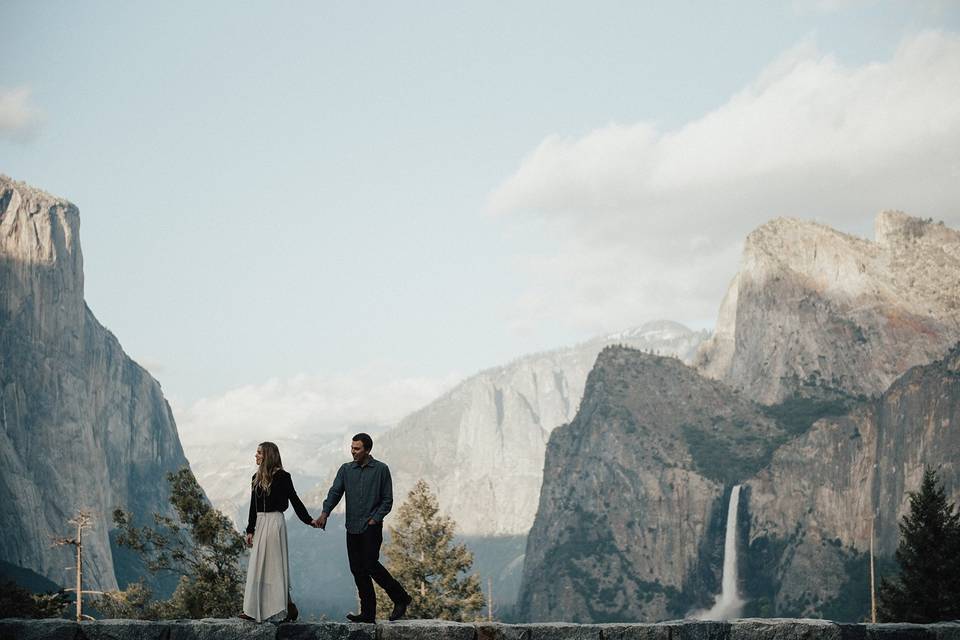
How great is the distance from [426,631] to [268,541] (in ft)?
10.1

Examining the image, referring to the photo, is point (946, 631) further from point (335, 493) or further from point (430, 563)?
point (430, 563)

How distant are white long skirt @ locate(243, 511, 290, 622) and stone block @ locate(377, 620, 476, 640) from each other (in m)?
1.82

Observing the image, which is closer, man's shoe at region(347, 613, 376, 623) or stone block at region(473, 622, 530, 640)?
stone block at region(473, 622, 530, 640)

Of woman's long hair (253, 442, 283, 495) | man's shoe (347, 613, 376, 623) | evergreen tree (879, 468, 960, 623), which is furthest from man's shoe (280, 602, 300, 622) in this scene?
evergreen tree (879, 468, 960, 623)

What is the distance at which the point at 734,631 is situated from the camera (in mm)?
16641

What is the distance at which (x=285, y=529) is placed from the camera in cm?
1869

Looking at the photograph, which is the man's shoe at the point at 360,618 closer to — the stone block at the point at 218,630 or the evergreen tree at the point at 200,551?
the stone block at the point at 218,630

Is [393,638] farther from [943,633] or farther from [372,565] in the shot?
[943,633]

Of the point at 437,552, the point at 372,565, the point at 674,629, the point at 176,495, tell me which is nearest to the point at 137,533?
the point at 176,495

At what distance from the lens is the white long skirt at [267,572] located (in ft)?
57.6

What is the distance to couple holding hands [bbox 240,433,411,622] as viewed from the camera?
17.7 meters

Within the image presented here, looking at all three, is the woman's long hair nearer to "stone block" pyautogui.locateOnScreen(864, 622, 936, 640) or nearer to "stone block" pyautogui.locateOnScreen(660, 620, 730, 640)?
"stone block" pyautogui.locateOnScreen(660, 620, 730, 640)

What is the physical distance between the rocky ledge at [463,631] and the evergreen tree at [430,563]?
175 feet

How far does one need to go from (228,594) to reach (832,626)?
3579 cm
